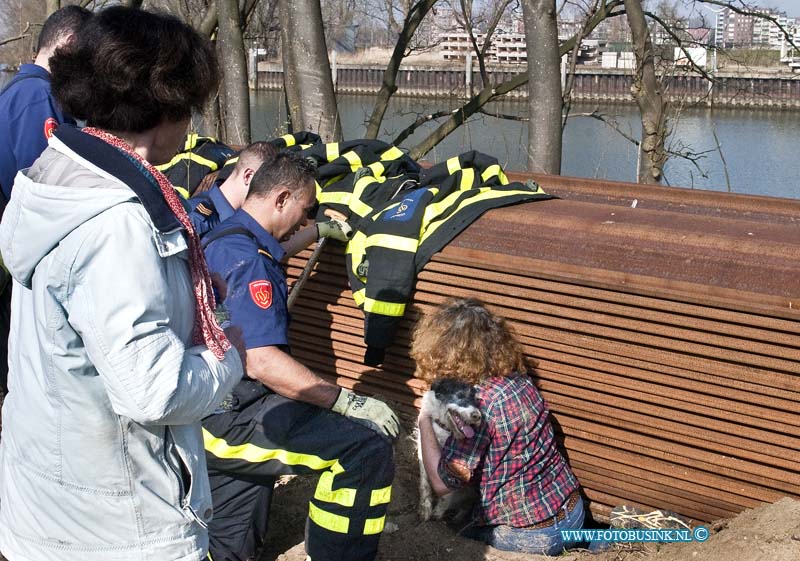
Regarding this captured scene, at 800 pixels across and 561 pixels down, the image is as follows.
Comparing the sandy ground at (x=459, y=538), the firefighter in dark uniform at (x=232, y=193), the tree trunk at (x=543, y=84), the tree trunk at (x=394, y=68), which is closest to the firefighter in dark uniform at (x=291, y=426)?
the sandy ground at (x=459, y=538)

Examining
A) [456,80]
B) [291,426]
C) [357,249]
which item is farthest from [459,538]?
[456,80]

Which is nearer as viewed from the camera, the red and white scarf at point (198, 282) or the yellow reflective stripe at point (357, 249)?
the red and white scarf at point (198, 282)

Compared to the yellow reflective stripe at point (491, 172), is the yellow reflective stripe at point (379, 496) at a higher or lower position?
lower

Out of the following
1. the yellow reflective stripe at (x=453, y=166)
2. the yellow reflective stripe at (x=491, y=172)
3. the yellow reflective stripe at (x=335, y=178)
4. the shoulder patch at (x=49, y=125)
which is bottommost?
the yellow reflective stripe at (x=335, y=178)

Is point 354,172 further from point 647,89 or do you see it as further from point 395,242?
point 647,89

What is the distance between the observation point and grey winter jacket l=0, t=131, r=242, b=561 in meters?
1.76

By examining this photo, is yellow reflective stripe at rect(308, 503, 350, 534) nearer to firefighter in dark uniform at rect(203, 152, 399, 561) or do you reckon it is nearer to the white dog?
firefighter in dark uniform at rect(203, 152, 399, 561)

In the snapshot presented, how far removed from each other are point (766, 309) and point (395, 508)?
5.91 ft

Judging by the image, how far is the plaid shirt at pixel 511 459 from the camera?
346 centimetres

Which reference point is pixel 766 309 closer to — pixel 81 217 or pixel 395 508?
pixel 395 508

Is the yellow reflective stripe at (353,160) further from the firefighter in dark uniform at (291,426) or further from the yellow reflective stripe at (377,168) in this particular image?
the firefighter in dark uniform at (291,426)

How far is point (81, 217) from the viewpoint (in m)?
1.77

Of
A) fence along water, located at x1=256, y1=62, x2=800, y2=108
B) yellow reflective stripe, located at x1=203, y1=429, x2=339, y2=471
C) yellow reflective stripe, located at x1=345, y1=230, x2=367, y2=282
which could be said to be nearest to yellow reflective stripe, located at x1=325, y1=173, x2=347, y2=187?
yellow reflective stripe, located at x1=345, y1=230, x2=367, y2=282

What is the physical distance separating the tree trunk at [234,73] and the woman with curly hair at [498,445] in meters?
4.96
